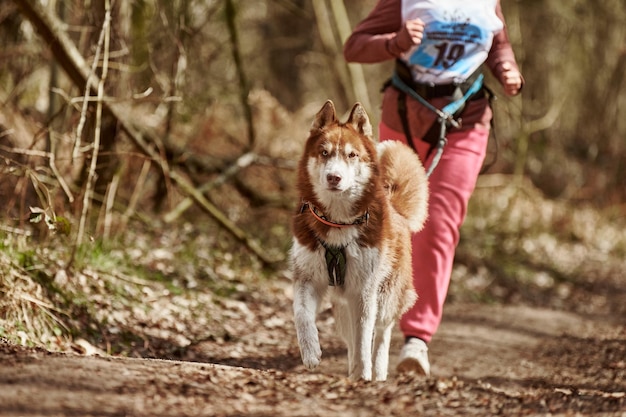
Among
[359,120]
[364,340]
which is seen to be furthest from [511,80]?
[364,340]

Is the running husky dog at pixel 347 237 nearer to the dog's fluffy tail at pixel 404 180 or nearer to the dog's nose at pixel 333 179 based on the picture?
the dog's nose at pixel 333 179

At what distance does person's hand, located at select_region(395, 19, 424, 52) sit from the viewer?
4520mm

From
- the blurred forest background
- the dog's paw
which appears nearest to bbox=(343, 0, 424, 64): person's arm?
the blurred forest background

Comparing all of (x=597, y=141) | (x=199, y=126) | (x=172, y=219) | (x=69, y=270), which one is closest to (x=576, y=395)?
(x=69, y=270)

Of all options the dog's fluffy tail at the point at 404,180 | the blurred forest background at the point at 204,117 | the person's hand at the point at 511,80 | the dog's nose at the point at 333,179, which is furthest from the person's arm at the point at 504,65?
the dog's nose at the point at 333,179

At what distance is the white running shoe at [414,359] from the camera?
4.73 m

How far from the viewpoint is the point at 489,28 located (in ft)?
16.1

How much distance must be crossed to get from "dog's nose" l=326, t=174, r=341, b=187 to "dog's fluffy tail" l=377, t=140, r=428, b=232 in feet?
1.69

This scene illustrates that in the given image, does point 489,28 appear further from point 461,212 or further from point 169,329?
point 169,329

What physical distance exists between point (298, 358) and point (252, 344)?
Result: 0.47 metres

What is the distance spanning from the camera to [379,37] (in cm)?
486

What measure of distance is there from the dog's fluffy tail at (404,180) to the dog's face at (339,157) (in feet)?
0.79

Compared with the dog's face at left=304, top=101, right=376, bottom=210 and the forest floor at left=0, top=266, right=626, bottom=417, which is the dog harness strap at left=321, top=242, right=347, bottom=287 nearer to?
the dog's face at left=304, top=101, right=376, bottom=210

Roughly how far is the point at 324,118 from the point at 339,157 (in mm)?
313
